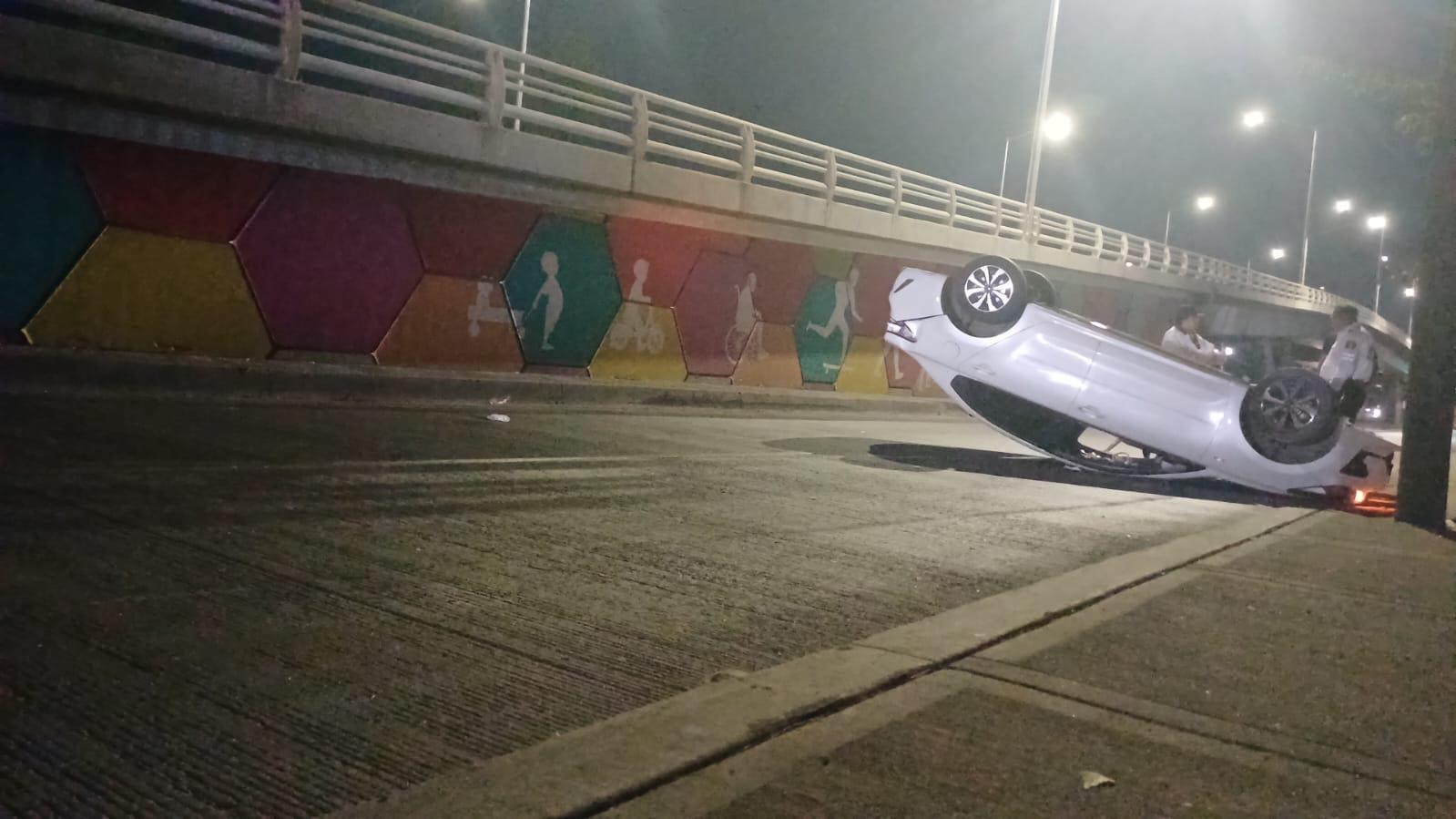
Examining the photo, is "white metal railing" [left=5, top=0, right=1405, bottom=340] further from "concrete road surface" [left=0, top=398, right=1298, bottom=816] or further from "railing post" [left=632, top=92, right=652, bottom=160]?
"concrete road surface" [left=0, top=398, right=1298, bottom=816]

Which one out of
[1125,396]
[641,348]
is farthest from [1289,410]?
[641,348]

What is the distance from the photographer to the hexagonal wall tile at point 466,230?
1346 centimetres

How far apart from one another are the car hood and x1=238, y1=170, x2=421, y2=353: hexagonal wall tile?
246 inches

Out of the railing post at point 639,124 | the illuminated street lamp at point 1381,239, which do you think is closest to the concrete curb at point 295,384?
the railing post at point 639,124

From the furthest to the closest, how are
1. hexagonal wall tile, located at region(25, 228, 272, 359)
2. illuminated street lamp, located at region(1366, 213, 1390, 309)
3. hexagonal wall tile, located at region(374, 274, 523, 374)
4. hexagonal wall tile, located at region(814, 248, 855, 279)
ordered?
illuminated street lamp, located at region(1366, 213, 1390, 309) < hexagonal wall tile, located at region(814, 248, 855, 279) < hexagonal wall tile, located at region(374, 274, 523, 374) < hexagonal wall tile, located at region(25, 228, 272, 359)

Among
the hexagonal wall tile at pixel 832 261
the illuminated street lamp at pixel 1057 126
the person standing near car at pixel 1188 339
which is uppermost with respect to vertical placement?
the illuminated street lamp at pixel 1057 126

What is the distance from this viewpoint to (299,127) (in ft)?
37.8

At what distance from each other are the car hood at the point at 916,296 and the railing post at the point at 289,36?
680 centimetres

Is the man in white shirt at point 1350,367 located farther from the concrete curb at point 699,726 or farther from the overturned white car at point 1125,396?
the concrete curb at point 699,726

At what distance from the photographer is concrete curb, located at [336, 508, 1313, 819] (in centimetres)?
261

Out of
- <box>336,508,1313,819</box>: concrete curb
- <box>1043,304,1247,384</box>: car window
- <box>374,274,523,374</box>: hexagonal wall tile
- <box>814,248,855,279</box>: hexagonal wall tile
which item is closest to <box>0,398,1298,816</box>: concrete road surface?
<box>336,508,1313,819</box>: concrete curb

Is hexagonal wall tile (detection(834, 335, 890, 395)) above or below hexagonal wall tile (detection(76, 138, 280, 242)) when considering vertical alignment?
below

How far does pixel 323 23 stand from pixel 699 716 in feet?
36.6

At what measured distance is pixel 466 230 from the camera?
13969 millimetres
